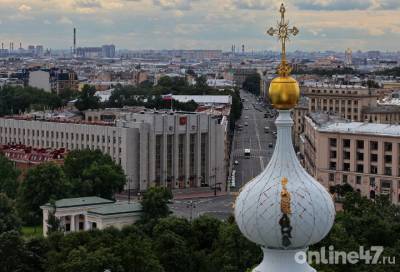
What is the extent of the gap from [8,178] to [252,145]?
5418 centimetres

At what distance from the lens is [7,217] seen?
54.9 meters

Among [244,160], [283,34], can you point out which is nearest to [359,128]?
[244,160]

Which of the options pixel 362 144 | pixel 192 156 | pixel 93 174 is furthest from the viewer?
pixel 192 156

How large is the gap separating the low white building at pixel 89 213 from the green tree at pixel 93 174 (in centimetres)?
680

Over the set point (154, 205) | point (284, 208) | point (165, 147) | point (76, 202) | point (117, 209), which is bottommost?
point (76, 202)

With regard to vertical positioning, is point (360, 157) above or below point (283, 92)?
below

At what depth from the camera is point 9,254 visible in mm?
42594

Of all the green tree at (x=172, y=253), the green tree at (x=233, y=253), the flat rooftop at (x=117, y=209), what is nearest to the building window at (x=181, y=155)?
the flat rooftop at (x=117, y=209)

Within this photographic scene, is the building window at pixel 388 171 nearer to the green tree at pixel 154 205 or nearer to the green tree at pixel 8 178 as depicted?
the green tree at pixel 154 205

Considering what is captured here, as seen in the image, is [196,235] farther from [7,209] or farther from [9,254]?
[7,209]

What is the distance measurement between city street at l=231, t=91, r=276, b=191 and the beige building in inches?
358

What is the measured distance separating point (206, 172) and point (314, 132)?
10479 mm

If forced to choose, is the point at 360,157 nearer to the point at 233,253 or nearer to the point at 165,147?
the point at 165,147

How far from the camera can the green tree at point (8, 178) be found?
231ft
